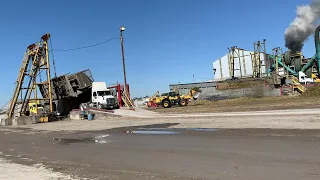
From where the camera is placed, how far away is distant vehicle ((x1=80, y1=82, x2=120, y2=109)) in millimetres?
36969

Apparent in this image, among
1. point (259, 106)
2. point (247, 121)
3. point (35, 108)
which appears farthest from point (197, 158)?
point (35, 108)

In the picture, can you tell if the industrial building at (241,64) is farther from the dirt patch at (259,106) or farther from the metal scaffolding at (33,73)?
the metal scaffolding at (33,73)

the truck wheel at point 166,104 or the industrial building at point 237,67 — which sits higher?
the industrial building at point 237,67

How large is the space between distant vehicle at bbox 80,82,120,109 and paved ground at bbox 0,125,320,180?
78.7 ft

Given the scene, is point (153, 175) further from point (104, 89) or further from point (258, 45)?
point (258, 45)

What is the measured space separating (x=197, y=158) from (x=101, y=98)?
96.3 feet

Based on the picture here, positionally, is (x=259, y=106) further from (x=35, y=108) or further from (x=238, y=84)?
(x=238, y=84)

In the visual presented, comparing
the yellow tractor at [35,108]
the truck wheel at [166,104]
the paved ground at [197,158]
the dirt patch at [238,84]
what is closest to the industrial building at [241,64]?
the dirt patch at [238,84]

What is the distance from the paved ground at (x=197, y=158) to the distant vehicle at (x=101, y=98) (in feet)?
78.7

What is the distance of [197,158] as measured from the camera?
912 cm

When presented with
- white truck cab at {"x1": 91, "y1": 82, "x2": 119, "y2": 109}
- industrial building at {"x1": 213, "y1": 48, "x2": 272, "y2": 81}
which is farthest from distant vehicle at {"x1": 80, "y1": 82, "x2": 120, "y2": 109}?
industrial building at {"x1": 213, "y1": 48, "x2": 272, "y2": 81}

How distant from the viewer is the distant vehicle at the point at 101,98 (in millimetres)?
36969

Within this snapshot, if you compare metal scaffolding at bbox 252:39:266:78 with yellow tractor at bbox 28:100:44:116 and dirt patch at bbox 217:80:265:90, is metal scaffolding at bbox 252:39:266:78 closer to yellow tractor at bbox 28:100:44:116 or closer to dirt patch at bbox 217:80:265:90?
dirt patch at bbox 217:80:265:90

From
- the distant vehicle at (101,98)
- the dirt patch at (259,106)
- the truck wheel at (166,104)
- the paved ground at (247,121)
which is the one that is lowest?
the paved ground at (247,121)
